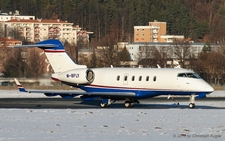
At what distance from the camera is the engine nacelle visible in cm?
3806

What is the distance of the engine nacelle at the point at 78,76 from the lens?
3806 centimetres

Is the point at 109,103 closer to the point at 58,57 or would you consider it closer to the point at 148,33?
the point at 58,57

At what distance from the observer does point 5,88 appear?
195 feet

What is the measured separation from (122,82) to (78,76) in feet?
8.52

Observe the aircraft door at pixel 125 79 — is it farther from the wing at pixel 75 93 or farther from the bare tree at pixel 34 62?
the bare tree at pixel 34 62
